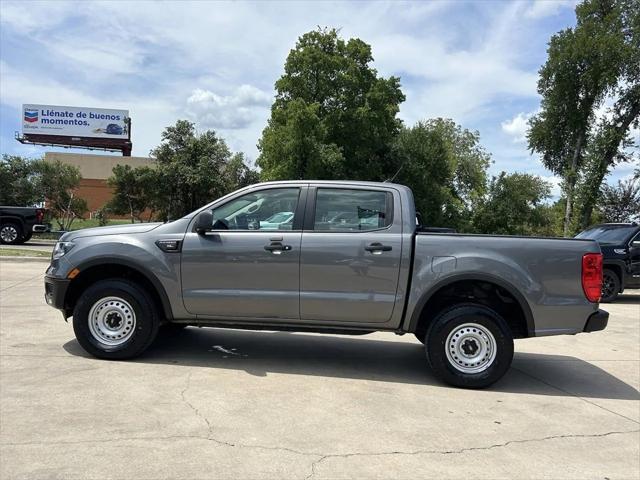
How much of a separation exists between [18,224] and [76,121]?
148 feet

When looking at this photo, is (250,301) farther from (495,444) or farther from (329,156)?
(329,156)

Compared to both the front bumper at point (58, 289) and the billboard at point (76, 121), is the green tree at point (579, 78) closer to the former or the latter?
the front bumper at point (58, 289)

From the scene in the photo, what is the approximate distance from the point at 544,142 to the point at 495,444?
31.1m

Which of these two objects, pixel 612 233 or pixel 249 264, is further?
pixel 612 233

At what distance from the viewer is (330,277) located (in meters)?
5.36

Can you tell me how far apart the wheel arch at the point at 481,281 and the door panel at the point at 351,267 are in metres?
0.25

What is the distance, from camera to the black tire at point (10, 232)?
19781 millimetres

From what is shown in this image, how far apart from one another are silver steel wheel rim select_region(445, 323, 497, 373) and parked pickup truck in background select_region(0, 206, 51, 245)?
18.1 meters

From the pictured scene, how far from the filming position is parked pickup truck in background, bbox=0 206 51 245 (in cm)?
1957

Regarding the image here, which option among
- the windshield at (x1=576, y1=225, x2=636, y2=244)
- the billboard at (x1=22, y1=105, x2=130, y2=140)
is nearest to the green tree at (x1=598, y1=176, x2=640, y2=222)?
the windshield at (x1=576, y1=225, x2=636, y2=244)

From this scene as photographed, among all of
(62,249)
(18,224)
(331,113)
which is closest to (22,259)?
(18,224)

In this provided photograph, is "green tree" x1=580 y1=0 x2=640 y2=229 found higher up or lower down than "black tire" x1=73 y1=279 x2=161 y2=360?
higher up

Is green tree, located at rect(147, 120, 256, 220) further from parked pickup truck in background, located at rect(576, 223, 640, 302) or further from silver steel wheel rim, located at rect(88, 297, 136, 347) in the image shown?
silver steel wheel rim, located at rect(88, 297, 136, 347)

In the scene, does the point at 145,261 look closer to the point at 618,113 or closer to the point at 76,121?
the point at 618,113
